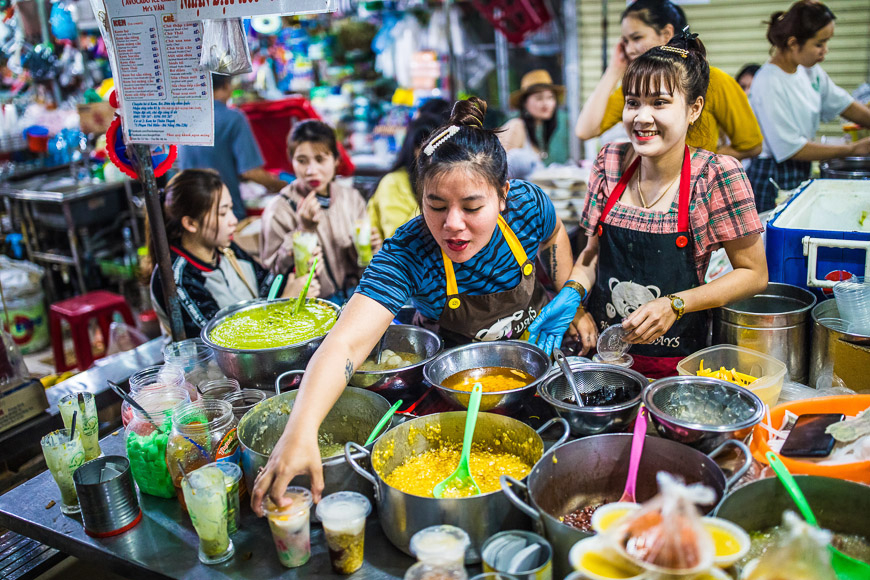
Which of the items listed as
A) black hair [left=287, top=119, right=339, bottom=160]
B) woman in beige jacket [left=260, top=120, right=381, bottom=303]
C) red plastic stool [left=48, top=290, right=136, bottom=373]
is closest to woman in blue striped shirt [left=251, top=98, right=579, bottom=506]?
woman in beige jacket [left=260, top=120, right=381, bottom=303]

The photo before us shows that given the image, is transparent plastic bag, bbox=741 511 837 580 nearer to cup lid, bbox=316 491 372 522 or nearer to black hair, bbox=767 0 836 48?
cup lid, bbox=316 491 372 522

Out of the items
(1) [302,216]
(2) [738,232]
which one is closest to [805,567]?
(2) [738,232]

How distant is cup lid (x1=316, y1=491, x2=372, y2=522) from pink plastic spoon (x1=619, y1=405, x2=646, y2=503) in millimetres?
570

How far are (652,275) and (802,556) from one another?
1376 mm

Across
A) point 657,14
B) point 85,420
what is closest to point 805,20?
point 657,14

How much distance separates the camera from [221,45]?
2057mm

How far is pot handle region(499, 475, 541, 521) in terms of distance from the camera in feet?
4.34

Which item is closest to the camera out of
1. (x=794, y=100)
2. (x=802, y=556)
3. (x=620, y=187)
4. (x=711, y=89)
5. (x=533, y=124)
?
(x=802, y=556)

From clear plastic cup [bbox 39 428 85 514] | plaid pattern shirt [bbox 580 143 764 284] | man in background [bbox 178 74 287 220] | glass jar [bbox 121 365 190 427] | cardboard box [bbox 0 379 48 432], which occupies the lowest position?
cardboard box [bbox 0 379 48 432]

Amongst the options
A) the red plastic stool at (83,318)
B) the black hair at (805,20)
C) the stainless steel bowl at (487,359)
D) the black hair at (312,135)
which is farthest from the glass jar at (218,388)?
the black hair at (805,20)

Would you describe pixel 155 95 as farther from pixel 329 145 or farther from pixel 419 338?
pixel 329 145

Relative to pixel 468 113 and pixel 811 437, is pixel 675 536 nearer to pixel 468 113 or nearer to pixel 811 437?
pixel 811 437

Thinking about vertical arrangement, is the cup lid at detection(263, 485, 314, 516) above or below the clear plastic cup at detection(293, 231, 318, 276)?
below

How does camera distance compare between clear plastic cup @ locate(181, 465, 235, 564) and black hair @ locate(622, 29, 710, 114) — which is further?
Answer: black hair @ locate(622, 29, 710, 114)
